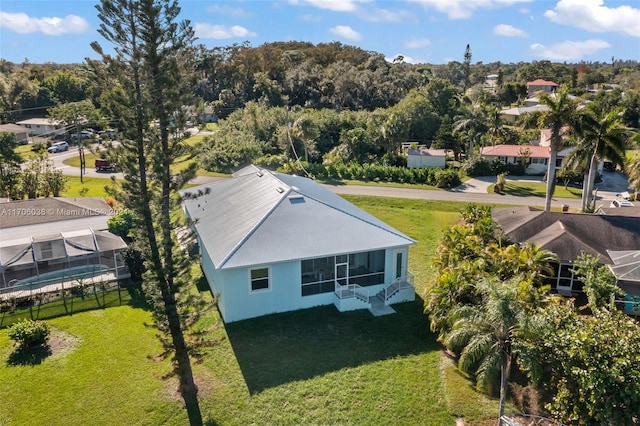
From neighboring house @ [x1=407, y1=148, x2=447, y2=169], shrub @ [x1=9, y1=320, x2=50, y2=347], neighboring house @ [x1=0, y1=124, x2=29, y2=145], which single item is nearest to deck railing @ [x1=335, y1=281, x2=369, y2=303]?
shrub @ [x1=9, y1=320, x2=50, y2=347]

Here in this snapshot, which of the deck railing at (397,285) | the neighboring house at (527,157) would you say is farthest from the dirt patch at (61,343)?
the neighboring house at (527,157)

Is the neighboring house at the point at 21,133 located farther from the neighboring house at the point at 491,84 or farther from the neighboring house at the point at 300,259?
the neighboring house at the point at 491,84

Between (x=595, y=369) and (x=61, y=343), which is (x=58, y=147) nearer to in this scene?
(x=61, y=343)

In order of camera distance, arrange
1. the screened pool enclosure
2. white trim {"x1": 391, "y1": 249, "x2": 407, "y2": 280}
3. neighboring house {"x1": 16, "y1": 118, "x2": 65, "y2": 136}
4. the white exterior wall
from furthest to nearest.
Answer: neighboring house {"x1": 16, "y1": 118, "x2": 65, "y2": 136}
the screened pool enclosure
white trim {"x1": 391, "y1": 249, "x2": 407, "y2": 280}
the white exterior wall

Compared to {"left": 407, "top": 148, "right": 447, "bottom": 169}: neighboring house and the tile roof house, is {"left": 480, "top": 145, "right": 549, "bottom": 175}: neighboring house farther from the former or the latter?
the tile roof house

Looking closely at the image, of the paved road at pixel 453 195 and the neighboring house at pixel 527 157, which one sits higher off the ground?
the neighboring house at pixel 527 157
